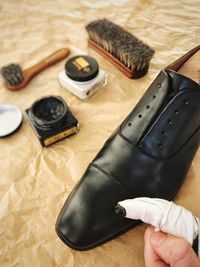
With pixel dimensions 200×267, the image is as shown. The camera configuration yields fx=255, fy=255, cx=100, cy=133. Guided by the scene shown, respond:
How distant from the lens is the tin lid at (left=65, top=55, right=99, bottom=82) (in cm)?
65

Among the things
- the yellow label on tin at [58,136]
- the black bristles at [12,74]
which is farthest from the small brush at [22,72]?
the yellow label on tin at [58,136]

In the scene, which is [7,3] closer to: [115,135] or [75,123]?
[75,123]

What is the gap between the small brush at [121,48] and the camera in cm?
67

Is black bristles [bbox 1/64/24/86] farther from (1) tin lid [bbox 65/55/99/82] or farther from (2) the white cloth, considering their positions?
(2) the white cloth

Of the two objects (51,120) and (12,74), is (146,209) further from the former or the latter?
(12,74)

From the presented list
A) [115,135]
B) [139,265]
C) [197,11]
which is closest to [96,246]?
[139,265]

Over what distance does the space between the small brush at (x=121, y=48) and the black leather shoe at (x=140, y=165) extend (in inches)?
9.2

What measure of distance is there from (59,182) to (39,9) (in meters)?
0.79

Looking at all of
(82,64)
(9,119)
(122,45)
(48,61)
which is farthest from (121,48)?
(9,119)

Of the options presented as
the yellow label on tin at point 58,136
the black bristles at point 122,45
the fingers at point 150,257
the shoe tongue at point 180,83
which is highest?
the shoe tongue at point 180,83

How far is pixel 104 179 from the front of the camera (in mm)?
451

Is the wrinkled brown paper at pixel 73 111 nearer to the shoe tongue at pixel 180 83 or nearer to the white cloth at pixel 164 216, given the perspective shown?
the white cloth at pixel 164 216

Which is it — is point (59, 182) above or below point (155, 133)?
below

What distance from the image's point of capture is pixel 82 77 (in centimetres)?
65
